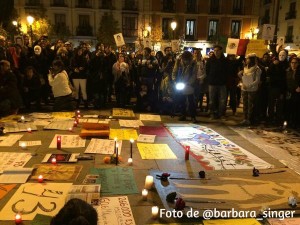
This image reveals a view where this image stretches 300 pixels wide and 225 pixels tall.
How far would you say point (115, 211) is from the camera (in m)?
3.73

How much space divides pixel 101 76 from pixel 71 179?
573 cm

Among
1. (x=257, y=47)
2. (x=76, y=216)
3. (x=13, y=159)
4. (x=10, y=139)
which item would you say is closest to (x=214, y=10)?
(x=257, y=47)

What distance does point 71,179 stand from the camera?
4.57m

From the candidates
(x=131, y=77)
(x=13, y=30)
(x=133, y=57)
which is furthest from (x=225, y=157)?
(x=13, y=30)

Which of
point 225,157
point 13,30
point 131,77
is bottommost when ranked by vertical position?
point 225,157

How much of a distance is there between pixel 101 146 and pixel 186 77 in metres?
3.48

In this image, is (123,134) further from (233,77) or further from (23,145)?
(233,77)

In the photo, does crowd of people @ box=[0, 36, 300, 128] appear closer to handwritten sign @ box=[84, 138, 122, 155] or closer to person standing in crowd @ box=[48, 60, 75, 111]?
person standing in crowd @ box=[48, 60, 75, 111]

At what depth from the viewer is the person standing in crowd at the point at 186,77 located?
8.62m

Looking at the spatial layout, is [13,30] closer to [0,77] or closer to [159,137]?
[0,77]

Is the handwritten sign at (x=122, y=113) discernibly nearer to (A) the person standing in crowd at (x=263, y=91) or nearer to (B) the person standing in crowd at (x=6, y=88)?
(B) the person standing in crowd at (x=6, y=88)

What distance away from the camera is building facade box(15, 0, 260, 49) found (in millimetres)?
35875

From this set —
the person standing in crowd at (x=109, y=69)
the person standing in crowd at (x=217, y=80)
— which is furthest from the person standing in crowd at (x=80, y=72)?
the person standing in crowd at (x=217, y=80)

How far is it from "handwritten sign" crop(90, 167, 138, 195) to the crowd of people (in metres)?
4.21
